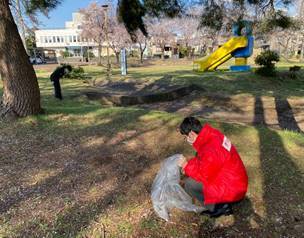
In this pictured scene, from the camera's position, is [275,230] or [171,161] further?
[171,161]

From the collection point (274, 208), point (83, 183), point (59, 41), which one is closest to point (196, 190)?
point (274, 208)

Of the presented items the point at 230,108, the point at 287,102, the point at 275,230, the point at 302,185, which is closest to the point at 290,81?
the point at 287,102

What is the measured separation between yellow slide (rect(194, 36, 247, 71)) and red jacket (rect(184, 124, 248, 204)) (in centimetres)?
1417

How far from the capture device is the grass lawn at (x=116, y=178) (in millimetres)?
2154

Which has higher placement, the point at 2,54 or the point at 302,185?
the point at 2,54

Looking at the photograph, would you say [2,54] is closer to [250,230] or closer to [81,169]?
[81,169]

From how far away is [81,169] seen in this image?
10.0 ft

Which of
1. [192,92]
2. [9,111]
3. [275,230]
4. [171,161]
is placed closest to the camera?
[275,230]

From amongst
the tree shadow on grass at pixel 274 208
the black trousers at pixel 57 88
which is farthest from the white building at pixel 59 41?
the tree shadow on grass at pixel 274 208

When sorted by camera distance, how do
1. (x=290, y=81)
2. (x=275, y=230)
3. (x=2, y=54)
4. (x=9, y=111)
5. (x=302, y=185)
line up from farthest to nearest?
(x=290, y=81) < (x=9, y=111) < (x=2, y=54) < (x=302, y=185) < (x=275, y=230)

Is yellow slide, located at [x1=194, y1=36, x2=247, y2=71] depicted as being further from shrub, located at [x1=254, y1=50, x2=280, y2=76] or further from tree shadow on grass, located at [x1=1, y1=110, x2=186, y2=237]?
tree shadow on grass, located at [x1=1, y1=110, x2=186, y2=237]

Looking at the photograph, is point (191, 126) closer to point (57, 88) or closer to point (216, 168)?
point (216, 168)

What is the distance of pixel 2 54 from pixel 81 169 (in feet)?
7.58

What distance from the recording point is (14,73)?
13.5 feet
